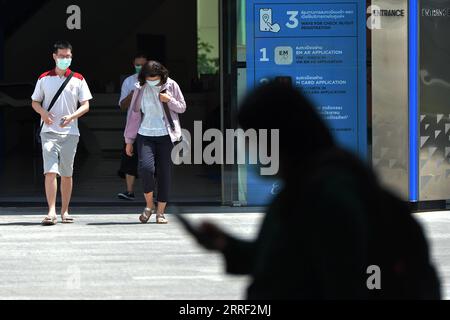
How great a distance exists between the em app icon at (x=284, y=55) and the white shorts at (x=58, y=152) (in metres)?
2.61

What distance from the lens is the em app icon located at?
38.9ft

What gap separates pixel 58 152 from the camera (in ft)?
34.8

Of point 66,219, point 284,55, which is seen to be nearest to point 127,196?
point 66,219

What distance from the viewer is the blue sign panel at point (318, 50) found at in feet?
38.7

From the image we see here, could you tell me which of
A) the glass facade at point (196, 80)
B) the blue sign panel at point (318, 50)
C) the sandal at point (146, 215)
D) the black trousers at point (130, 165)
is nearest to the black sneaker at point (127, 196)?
the glass facade at point (196, 80)

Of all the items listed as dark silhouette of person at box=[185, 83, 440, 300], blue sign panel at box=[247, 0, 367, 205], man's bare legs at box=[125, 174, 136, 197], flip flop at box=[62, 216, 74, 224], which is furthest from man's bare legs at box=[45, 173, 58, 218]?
dark silhouette of person at box=[185, 83, 440, 300]

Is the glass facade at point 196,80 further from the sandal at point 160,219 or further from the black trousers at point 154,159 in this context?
the sandal at point 160,219

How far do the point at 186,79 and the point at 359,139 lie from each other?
13.7 m

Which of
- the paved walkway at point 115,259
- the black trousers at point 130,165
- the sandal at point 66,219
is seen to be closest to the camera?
the paved walkway at point 115,259

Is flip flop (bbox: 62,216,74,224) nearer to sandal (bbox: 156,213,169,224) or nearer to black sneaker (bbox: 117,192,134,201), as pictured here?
sandal (bbox: 156,213,169,224)

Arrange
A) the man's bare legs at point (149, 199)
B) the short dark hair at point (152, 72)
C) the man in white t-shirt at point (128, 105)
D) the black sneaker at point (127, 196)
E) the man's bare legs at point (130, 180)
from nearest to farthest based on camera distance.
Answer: the short dark hair at point (152, 72) < the man's bare legs at point (149, 199) < the man in white t-shirt at point (128, 105) < the man's bare legs at point (130, 180) < the black sneaker at point (127, 196)

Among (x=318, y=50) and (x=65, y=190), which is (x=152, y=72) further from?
(x=318, y=50)

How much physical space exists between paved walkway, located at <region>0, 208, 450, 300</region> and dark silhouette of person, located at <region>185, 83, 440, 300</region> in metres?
2.91

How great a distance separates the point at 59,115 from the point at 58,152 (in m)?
0.38
